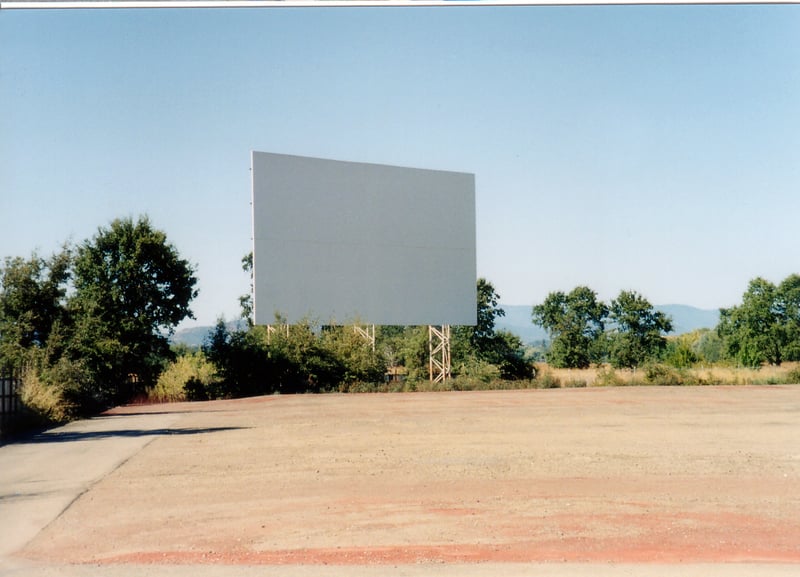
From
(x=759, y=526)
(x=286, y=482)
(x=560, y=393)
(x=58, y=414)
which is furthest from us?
(x=560, y=393)

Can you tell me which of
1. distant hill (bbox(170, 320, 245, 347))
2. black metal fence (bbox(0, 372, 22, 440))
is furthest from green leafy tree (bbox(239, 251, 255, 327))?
black metal fence (bbox(0, 372, 22, 440))

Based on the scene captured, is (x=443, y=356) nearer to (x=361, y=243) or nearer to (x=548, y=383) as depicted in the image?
(x=548, y=383)

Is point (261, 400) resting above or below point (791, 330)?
below

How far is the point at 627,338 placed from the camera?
148 feet

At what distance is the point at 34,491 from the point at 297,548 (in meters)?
4.56

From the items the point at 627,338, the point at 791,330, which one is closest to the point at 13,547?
the point at 791,330

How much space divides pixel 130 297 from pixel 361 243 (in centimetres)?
982

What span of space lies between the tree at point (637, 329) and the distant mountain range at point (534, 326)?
715mm

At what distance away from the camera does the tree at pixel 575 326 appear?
4819 centimetres

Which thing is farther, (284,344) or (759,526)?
(284,344)

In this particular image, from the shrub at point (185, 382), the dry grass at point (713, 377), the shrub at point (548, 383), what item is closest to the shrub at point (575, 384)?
the dry grass at point (713, 377)

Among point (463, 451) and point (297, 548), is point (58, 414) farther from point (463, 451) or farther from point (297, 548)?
point (297, 548)

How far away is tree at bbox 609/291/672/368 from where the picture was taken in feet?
147

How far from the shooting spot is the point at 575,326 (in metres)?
49.6
